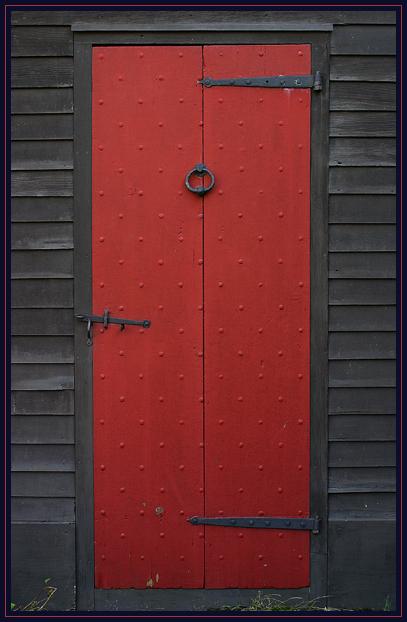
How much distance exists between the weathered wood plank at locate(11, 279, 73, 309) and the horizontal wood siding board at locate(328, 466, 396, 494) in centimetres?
171

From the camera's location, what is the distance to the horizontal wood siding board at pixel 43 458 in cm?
385

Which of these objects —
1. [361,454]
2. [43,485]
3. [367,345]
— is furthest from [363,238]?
[43,485]

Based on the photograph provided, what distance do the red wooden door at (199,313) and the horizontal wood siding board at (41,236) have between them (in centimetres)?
17

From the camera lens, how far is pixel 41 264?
384 centimetres

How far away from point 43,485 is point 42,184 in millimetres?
1583

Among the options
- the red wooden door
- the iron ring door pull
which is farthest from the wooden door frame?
the iron ring door pull

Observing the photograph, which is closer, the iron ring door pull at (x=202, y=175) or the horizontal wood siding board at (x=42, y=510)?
the iron ring door pull at (x=202, y=175)

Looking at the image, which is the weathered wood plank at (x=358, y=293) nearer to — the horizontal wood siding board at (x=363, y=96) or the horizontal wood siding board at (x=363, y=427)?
the horizontal wood siding board at (x=363, y=427)

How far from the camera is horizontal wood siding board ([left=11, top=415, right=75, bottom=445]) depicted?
3.85 meters

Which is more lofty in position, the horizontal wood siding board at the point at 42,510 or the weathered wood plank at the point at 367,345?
the weathered wood plank at the point at 367,345

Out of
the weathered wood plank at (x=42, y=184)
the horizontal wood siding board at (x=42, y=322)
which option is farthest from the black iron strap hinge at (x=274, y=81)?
the horizontal wood siding board at (x=42, y=322)

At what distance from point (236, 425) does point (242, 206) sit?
3.74ft

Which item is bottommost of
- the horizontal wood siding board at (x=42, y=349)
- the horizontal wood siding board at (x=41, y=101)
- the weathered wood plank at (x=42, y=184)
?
the horizontal wood siding board at (x=42, y=349)

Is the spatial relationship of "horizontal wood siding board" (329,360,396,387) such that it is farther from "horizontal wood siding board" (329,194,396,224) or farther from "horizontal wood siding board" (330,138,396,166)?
"horizontal wood siding board" (330,138,396,166)
